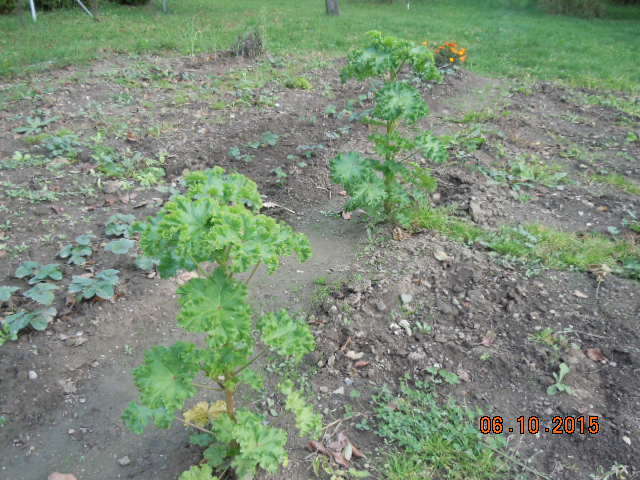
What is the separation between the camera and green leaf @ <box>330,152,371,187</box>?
3.83m

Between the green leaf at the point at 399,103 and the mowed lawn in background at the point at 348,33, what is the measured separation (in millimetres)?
6586

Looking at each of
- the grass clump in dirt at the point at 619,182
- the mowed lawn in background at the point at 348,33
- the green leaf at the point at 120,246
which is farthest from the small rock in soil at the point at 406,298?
the mowed lawn in background at the point at 348,33

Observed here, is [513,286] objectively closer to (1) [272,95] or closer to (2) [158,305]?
(2) [158,305]

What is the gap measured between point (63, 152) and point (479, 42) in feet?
33.0

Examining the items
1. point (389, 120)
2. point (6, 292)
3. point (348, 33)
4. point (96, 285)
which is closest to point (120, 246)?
point (96, 285)

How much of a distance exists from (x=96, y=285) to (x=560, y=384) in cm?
306

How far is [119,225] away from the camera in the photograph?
13.9 ft

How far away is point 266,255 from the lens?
1.91m

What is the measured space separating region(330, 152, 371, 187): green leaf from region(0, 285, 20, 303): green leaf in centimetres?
242

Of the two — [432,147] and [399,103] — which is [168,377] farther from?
[432,147]

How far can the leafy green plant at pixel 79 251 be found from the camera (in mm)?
3835

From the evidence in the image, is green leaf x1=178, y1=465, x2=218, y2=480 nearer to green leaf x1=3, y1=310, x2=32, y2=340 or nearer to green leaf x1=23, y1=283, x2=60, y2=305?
green leaf x1=3, y1=310, x2=32, y2=340

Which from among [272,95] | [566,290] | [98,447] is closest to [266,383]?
[98,447]

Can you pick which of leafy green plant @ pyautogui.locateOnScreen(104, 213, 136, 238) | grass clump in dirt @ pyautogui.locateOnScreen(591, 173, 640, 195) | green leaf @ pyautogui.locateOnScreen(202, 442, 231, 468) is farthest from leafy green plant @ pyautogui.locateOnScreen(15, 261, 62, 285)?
grass clump in dirt @ pyautogui.locateOnScreen(591, 173, 640, 195)
